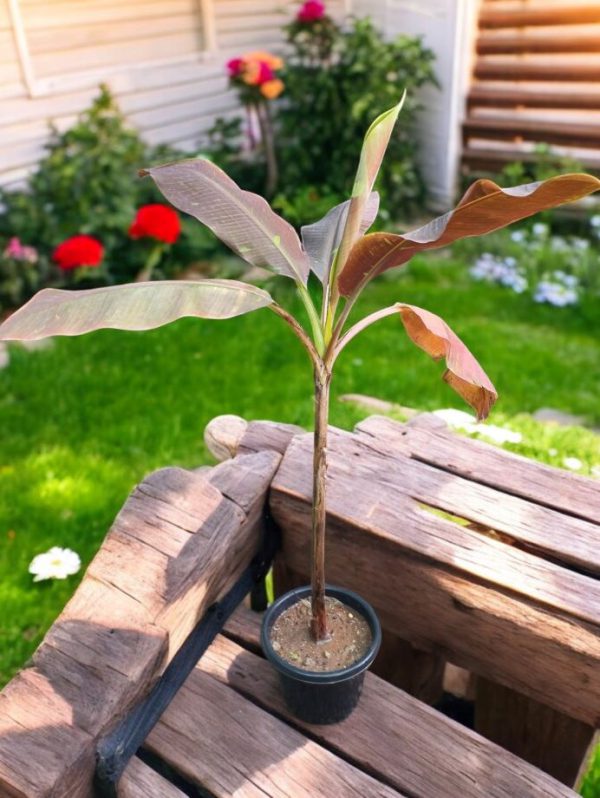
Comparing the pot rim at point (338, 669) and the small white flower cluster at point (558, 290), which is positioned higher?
the pot rim at point (338, 669)

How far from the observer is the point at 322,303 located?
1393 millimetres

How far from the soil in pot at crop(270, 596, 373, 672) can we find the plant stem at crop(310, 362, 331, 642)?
0.03 metres

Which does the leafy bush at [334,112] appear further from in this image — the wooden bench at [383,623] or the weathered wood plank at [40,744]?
the weathered wood plank at [40,744]

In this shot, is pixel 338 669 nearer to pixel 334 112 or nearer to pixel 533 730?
pixel 533 730

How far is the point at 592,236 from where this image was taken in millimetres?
6367

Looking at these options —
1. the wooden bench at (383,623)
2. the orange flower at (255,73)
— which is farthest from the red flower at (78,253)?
the wooden bench at (383,623)

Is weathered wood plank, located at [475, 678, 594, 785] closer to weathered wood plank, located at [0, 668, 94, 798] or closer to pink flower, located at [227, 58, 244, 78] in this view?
weathered wood plank, located at [0, 668, 94, 798]

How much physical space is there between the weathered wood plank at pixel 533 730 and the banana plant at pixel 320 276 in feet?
1.80

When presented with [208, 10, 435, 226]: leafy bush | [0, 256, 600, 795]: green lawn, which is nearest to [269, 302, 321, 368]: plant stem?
[0, 256, 600, 795]: green lawn

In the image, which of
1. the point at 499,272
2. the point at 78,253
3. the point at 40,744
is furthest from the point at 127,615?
the point at 499,272

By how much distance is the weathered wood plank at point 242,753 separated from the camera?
4.49ft

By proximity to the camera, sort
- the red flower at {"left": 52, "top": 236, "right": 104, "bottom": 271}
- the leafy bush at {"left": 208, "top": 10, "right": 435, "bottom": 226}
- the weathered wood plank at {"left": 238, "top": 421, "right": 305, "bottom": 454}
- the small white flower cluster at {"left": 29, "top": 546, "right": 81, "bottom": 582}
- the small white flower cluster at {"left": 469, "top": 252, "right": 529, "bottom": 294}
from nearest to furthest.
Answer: the weathered wood plank at {"left": 238, "top": 421, "right": 305, "bottom": 454}
the small white flower cluster at {"left": 29, "top": 546, "right": 81, "bottom": 582}
the red flower at {"left": 52, "top": 236, "right": 104, "bottom": 271}
the small white flower cluster at {"left": 469, "top": 252, "right": 529, "bottom": 294}
the leafy bush at {"left": 208, "top": 10, "right": 435, "bottom": 226}

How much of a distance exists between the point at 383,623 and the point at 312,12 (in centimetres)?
582

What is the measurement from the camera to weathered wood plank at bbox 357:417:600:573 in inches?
61.7
